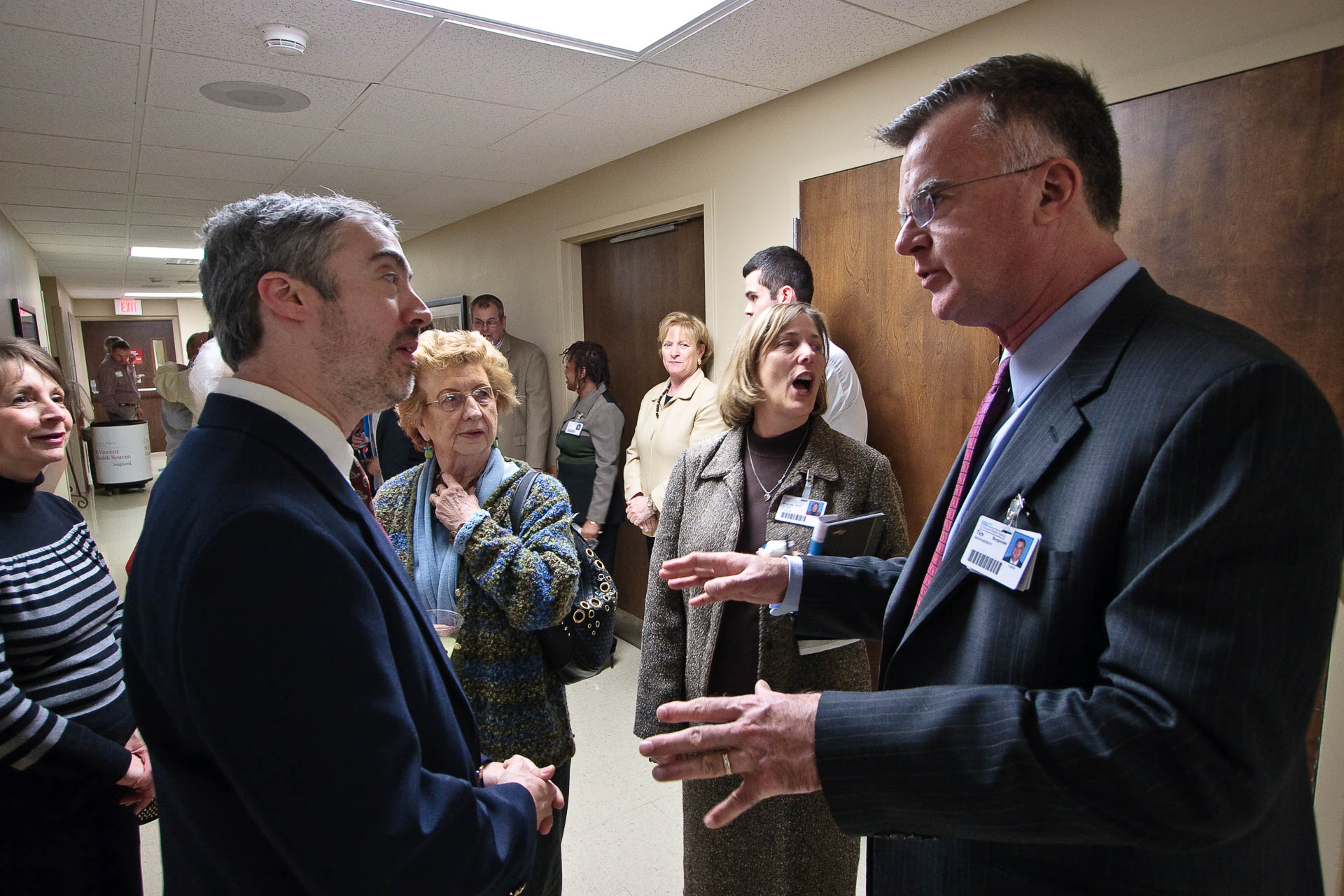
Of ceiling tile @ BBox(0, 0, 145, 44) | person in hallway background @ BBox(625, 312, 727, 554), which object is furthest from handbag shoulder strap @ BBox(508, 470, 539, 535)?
ceiling tile @ BBox(0, 0, 145, 44)

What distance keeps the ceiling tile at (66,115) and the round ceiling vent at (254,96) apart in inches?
16.3

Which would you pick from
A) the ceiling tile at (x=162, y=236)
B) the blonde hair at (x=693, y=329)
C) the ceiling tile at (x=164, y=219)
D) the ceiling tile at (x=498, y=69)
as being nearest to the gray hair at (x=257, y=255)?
the ceiling tile at (x=498, y=69)

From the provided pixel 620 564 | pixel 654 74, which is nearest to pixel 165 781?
pixel 654 74

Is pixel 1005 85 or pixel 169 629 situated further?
pixel 1005 85

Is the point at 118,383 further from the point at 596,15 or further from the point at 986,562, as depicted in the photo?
the point at 986,562

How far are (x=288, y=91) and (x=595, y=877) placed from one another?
3114mm

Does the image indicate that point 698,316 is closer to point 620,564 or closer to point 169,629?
point 620,564

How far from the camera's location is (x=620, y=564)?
168 inches

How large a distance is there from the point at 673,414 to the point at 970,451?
2.22 metres

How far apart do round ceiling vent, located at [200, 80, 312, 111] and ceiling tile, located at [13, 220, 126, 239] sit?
3801 mm

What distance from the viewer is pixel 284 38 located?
225cm

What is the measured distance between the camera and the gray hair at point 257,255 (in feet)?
3.08

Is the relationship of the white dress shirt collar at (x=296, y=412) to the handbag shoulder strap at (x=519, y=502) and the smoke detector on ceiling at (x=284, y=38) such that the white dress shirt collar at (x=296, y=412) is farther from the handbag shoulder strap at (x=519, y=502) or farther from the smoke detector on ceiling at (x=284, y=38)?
the smoke detector on ceiling at (x=284, y=38)

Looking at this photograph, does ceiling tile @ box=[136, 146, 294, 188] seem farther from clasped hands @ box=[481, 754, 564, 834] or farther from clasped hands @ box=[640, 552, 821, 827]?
clasped hands @ box=[640, 552, 821, 827]
